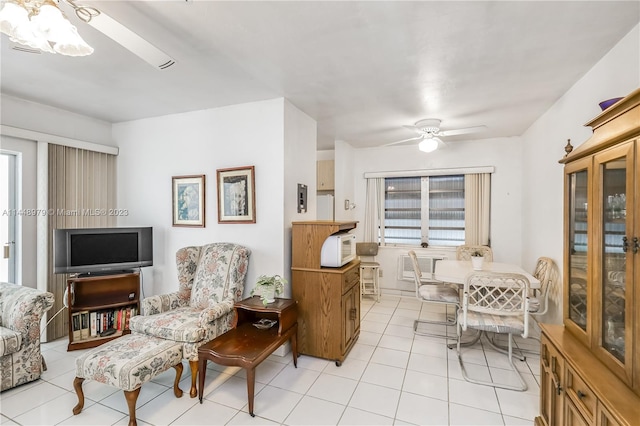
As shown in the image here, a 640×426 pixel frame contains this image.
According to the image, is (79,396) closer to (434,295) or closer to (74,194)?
(74,194)

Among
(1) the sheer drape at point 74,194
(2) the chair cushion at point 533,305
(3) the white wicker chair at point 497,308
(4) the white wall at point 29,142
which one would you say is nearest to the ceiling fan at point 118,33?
(4) the white wall at point 29,142

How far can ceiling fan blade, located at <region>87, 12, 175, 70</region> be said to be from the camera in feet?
4.29

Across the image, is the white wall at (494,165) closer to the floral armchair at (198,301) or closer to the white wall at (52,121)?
the floral armchair at (198,301)

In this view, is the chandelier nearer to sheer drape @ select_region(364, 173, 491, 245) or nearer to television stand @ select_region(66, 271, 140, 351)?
television stand @ select_region(66, 271, 140, 351)

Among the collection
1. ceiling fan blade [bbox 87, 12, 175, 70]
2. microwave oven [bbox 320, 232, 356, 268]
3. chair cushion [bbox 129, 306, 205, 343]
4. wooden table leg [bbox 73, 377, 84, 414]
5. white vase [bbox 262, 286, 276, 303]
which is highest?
ceiling fan blade [bbox 87, 12, 175, 70]

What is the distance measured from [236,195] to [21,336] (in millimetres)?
2038

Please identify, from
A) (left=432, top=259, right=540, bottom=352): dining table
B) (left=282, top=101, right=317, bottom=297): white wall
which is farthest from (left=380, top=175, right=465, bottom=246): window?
(left=282, top=101, right=317, bottom=297): white wall

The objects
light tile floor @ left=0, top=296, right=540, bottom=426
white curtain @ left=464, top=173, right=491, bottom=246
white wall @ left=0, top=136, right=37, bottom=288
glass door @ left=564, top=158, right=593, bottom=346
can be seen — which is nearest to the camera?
glass door @ left=564, top=158, right=593, bottom=346

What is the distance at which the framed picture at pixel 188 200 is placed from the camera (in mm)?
3343

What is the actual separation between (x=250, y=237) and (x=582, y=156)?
8.79 feet

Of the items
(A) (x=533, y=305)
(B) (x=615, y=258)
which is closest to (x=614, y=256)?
(B) (x=615, y=258)

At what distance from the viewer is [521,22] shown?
5.75 ft

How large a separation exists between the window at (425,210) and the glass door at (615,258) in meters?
3.49

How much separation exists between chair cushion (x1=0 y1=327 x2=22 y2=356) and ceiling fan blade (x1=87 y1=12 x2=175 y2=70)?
2.38m
